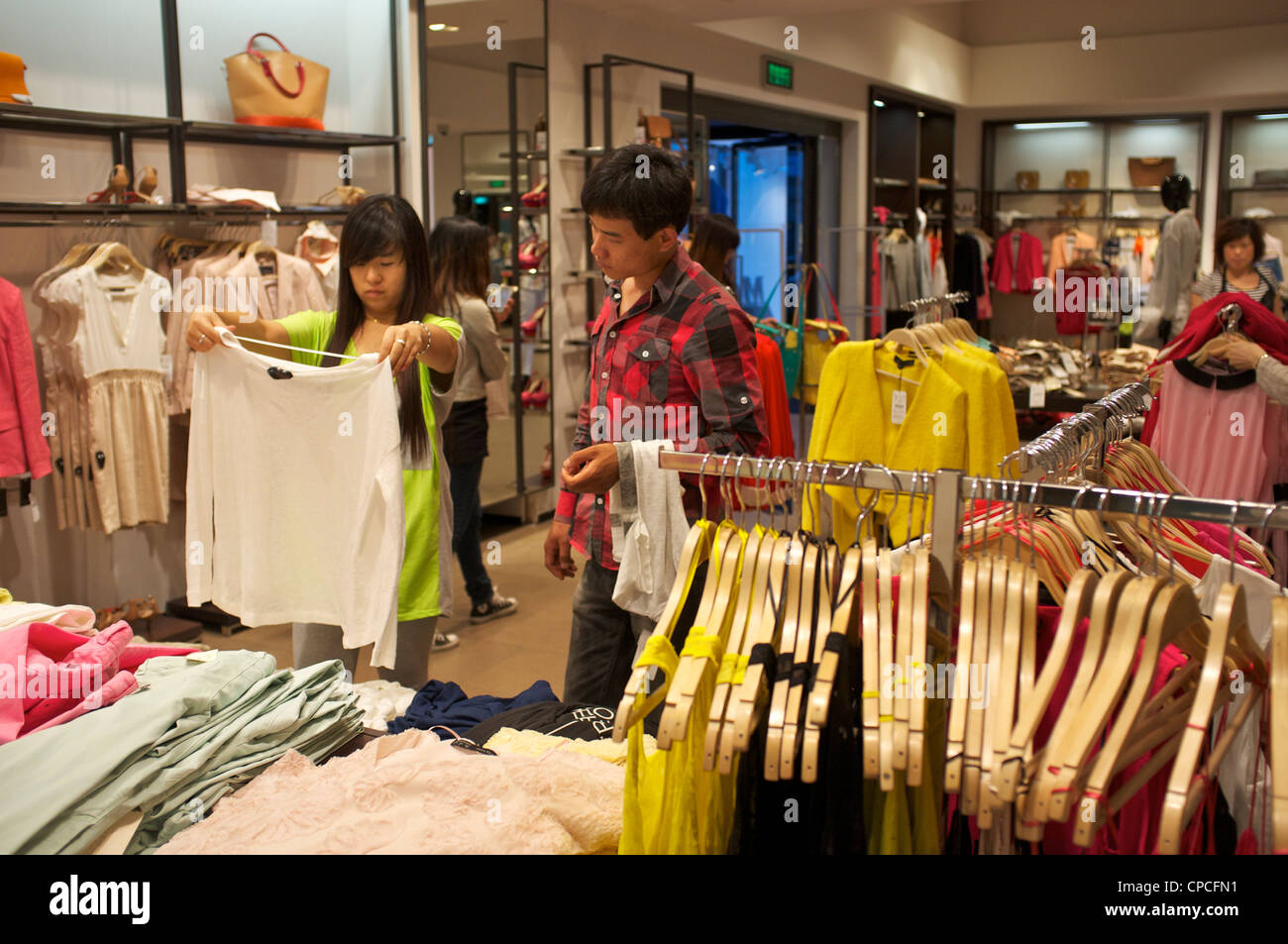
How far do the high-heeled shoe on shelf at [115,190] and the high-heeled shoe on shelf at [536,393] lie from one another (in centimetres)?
267

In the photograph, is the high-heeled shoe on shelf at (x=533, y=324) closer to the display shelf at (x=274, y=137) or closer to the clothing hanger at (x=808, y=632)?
the display shelf at (x=274, y=137)

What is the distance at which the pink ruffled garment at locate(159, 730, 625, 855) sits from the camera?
4.75 ft

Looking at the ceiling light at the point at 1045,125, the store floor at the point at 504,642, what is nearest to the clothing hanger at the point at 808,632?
the store floor at the point at 504,642

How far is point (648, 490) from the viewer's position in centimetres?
192

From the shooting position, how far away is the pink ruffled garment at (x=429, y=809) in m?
1.45

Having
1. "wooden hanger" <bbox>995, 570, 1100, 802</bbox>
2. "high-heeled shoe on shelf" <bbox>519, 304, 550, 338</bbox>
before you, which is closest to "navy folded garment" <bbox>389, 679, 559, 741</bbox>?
"wooden hanger" <bbox>995, 570, 1100, 802</bbox>

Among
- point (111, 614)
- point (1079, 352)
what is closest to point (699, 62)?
point (1079, 352)

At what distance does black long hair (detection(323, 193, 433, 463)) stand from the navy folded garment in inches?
23.5

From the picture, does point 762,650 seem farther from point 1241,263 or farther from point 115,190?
point 1241,263

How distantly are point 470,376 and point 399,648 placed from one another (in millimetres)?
2215

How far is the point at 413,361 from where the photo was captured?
244cm
